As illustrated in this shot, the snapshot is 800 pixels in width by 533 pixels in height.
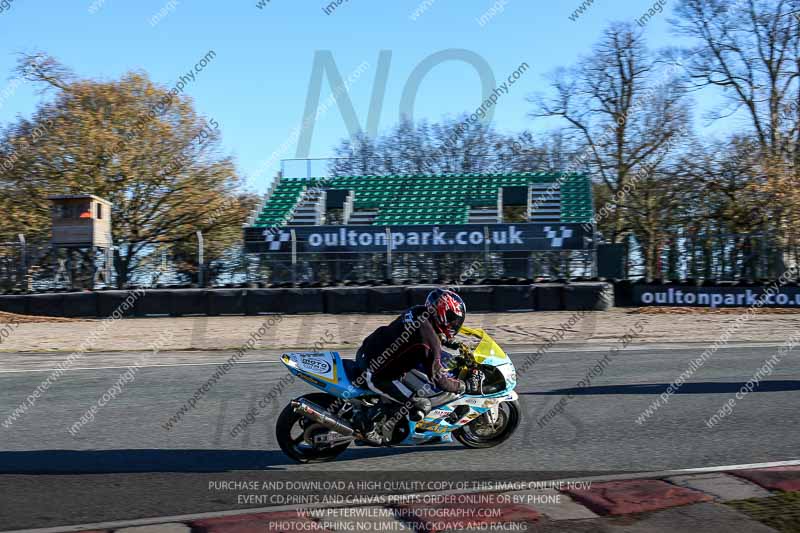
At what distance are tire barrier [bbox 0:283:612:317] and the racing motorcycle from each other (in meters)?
13.8

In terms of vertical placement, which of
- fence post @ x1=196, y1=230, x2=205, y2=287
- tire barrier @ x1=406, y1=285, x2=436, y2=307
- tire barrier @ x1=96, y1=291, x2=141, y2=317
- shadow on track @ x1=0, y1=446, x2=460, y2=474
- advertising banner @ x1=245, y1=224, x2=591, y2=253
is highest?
advertising banner @ x1=245, y1=224, x2=591, y2=253

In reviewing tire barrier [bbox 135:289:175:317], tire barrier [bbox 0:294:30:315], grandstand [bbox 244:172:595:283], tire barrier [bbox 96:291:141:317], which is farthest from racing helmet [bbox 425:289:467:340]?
tire barrier [bbox 0:294:30:315]

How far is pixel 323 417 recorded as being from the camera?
666 centimetres

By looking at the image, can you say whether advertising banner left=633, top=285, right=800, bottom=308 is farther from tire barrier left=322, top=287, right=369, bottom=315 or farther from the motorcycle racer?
the motorcycle racer

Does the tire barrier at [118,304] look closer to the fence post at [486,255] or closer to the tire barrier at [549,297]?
the fence post at [486,255]

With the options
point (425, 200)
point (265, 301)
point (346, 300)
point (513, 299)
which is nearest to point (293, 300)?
point (265, 301)

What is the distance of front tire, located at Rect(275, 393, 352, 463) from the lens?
682cm

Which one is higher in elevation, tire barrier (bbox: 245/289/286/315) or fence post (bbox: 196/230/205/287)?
fence post (bbox: 196/230/205/287)

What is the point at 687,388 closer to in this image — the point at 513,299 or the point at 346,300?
the point at 513,299

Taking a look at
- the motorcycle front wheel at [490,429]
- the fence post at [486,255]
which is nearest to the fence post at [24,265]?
the fence post at [486,255]

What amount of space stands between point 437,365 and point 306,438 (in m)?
1.32

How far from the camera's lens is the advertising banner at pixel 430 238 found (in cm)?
2462

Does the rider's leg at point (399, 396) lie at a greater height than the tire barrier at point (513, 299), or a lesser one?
lesser

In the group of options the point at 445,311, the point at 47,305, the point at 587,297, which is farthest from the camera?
the point at 47,305
